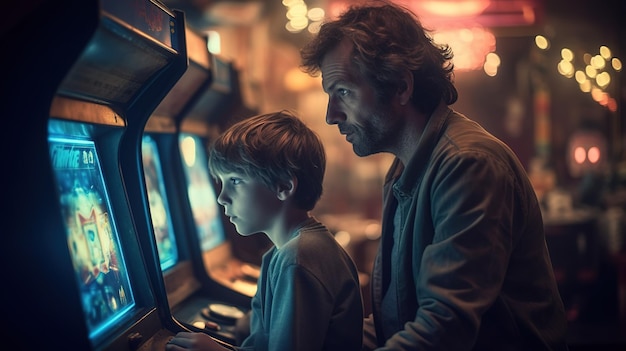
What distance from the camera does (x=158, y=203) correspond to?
8.48ft

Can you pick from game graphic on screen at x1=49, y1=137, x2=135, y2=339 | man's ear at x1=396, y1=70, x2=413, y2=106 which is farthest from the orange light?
game graphic on screen at x1=49, y1=137, x2=135, y2=339

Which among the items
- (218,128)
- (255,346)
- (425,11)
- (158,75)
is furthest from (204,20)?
(255,346)

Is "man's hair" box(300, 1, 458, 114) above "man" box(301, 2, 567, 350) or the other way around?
above

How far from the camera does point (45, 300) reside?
4.73 ft

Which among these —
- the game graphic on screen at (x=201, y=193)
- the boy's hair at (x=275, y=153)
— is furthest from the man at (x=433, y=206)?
the game graphic on screen at (x=201, y=193)

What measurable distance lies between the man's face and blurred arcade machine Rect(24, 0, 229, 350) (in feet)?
1.56

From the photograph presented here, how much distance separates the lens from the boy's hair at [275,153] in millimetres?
1924

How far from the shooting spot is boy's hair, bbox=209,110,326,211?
6.31ft

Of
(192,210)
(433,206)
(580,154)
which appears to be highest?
(433,206)

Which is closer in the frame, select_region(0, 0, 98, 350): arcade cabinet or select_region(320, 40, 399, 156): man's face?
select_region(0, 0, 98, 350): arcade cabinet

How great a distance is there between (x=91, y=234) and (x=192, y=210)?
1.04 meters

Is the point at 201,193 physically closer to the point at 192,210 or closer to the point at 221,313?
the point at 192,210

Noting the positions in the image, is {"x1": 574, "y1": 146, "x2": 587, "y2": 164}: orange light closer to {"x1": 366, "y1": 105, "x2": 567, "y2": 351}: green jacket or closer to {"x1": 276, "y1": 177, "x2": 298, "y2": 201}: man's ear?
{"x1": 366, "y1": 105, "x2": 567, "y2": 351}: green jacket

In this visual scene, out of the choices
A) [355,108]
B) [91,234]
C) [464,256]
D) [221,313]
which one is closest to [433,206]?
[464,256]
